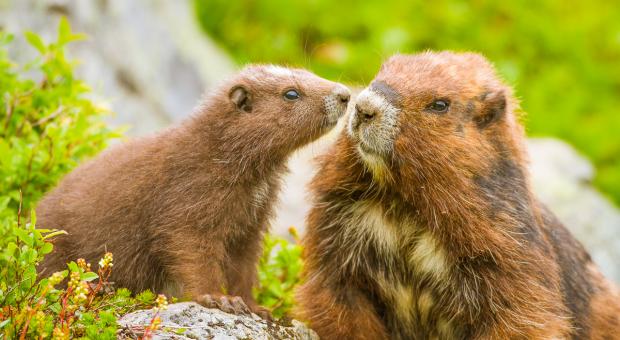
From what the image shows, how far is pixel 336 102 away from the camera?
250 inches

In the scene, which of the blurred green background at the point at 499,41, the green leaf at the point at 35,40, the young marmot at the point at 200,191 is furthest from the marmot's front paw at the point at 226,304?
the blurred green background at the point at 499,41

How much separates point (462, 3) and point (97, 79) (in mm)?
6677

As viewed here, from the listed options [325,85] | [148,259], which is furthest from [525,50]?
[148,259]

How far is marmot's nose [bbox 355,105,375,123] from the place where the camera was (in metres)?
5.47

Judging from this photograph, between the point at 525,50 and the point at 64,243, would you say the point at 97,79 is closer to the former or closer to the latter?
the point at 64,243

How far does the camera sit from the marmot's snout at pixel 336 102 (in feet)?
20.7

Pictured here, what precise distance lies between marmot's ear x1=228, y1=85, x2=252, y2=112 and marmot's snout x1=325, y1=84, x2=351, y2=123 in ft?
1.63

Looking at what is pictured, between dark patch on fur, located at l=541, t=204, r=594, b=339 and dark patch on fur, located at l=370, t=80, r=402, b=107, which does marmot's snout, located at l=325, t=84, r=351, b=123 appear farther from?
dark patch on fur, located at l=541, t=204, r=594, b=339

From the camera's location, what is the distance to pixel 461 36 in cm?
1444

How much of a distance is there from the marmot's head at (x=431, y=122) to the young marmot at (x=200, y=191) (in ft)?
2.40

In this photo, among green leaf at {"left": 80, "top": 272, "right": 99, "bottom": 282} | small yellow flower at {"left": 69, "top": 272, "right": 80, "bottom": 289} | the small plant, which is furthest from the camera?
green leaf at {"left": 80, "top": 272, "right": 99, "bottom": 282}

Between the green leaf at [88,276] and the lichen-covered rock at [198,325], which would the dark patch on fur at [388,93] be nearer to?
the lichen-covered rock at [198,325]

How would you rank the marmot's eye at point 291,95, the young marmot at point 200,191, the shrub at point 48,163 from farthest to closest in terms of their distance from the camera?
the marmot's eye at point 291,95 < the young marmot at point 200,191 < the shrub at point 48,163

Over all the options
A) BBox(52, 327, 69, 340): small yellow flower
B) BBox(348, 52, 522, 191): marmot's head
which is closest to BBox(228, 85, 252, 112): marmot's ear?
BBox(348, 52, 522, 191): marmot's head
